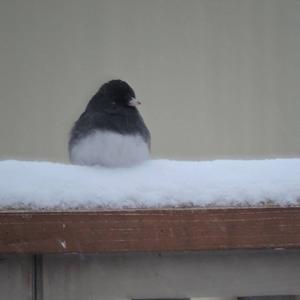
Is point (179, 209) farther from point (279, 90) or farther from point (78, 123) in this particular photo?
point (279, 90)

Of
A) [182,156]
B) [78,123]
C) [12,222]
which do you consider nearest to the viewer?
[12,222]

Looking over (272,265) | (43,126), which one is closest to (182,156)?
(43,126)

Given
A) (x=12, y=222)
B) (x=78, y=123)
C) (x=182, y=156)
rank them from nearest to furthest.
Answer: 1. (x=12, y=222)
2. (x=78, y=123)
3. (x=182, y=156)

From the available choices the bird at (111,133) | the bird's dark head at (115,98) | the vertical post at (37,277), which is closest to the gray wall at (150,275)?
the vertical post at (37,277)

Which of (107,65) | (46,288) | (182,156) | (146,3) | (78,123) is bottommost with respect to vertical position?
(46,288)

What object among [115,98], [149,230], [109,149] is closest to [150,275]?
[149,230]

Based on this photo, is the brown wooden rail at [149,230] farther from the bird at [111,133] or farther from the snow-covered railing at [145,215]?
the bird at [111,133]

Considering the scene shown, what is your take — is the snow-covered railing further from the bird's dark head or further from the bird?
the bird's dark head

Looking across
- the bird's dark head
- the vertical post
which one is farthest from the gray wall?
the bird's dark head

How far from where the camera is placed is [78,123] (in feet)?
4.53

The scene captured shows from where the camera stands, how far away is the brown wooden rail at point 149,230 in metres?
0.66

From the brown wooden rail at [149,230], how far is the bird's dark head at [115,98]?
2.30 feet

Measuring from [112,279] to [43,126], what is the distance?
1.58m

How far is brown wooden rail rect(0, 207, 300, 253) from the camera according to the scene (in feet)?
2.15
